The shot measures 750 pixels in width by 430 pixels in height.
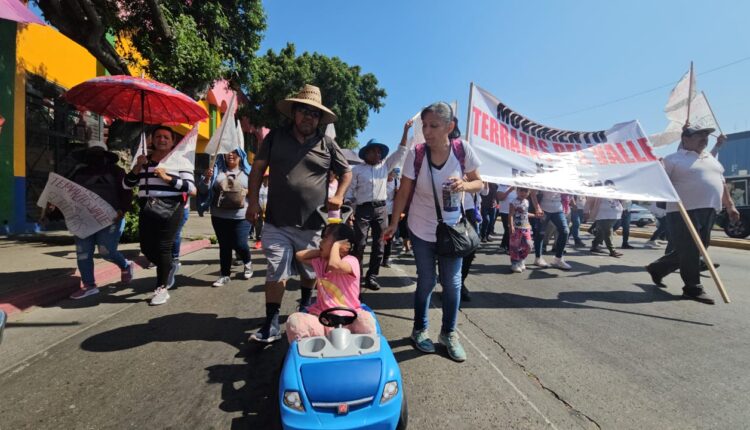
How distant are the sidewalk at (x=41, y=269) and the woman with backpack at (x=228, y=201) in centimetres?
166

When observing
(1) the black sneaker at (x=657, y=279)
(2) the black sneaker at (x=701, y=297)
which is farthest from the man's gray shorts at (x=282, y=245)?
(1) the black sneaker at (x=657, y=279)

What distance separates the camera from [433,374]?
278 centimetres

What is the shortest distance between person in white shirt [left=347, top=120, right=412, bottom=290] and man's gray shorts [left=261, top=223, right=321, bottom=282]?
6.51 ft

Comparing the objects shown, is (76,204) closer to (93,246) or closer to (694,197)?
(93,246)

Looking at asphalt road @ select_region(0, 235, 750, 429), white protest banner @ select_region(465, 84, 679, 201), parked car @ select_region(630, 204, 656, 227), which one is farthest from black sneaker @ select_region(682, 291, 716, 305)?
parked car @ select_region(630, 204, 656, 227)

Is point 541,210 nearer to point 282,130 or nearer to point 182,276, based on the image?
point 282,130

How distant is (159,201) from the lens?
427cm

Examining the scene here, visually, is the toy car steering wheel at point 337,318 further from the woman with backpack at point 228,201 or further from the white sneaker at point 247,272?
the white sneaker at point 247,272

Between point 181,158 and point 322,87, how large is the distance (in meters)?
21.0

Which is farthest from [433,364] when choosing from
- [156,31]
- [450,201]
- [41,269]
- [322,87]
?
[322,87]

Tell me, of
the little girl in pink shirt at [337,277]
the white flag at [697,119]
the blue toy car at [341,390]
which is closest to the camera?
the blue toy car at [341,390]

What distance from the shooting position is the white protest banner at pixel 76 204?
4.36 m

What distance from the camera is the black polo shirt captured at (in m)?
3.23

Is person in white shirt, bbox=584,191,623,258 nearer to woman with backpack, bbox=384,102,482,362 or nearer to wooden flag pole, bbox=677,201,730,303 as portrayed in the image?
wooden flag pole, bbox=677,201,730,303
